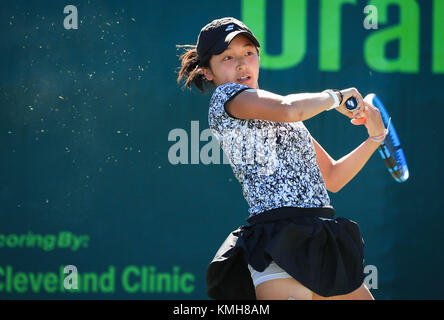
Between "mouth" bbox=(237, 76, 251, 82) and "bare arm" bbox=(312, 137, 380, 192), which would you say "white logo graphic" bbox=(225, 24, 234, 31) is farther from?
"bare arm" bbox=(312, 137, 380, 192)

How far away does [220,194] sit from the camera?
142 inches

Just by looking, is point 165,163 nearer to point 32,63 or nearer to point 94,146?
point 94,146

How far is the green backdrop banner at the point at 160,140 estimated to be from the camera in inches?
139

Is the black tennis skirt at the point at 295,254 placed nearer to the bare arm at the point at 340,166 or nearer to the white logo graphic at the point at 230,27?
the bare arm at the point at 340,166

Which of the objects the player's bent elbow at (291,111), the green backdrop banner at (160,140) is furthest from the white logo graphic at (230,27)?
the green backdrop banner at (160,140)

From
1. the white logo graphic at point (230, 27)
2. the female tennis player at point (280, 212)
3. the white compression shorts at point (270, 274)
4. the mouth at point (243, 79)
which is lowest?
the white compression shorts at point (270, 274)

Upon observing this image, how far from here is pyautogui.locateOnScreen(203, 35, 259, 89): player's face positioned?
204 cm

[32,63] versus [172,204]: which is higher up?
[32,63]

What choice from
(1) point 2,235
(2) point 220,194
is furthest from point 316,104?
(1) point 2,235

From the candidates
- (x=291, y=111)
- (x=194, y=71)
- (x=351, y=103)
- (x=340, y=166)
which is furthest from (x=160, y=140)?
(x=291, y=111)

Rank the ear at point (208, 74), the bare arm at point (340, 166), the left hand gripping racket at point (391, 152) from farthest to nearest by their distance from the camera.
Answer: the left hand gripping racket at point (391, 152)
the bare arm at point (340, 166)
the ear at point (208, 74)

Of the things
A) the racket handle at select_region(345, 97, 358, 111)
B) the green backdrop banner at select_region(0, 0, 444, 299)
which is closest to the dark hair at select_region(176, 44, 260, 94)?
the racket handle at select_region(345, 97, 358, 111)

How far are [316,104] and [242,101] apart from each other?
0.24 metres

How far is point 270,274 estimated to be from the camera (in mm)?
1751
